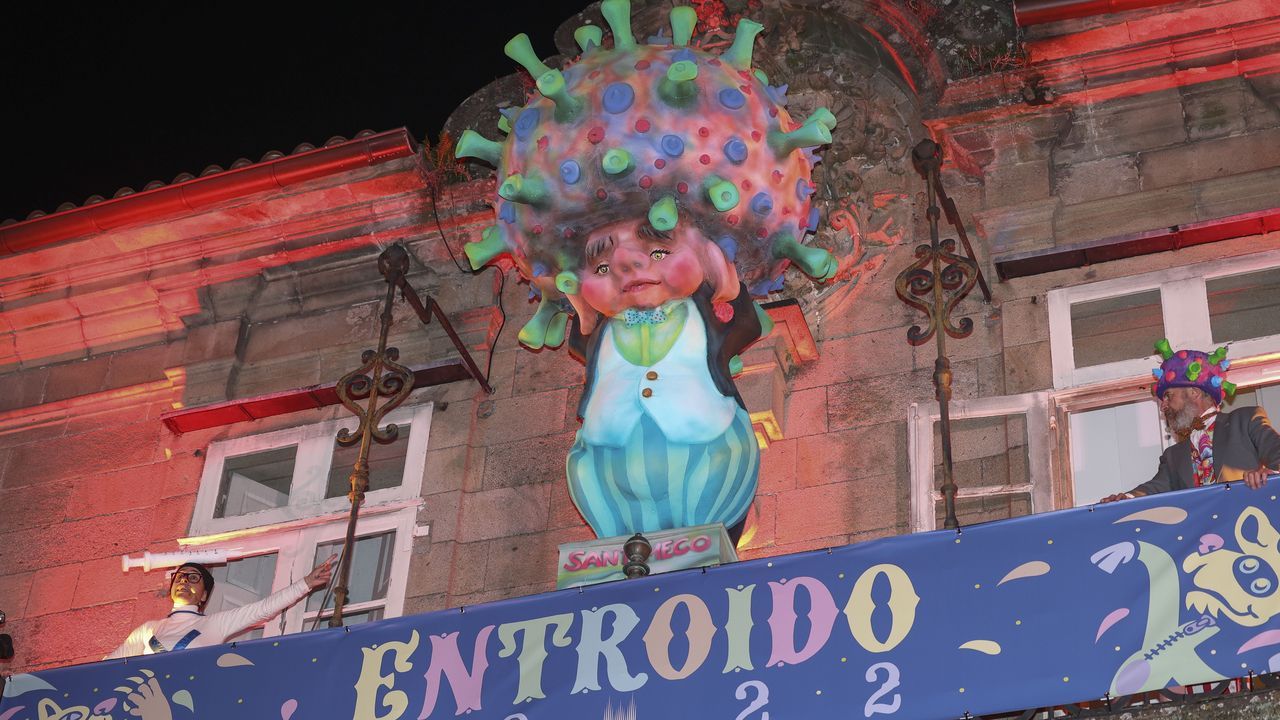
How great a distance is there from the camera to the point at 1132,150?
12062 millimetres

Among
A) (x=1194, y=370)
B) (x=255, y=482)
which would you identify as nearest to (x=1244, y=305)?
(x=1194, y=370)

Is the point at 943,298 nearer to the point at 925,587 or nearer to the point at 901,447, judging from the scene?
the point at 901,447

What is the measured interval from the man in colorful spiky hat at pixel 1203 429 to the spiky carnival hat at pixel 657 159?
1933 millimetres

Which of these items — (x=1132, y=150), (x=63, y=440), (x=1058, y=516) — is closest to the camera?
(x=1058, y=516)

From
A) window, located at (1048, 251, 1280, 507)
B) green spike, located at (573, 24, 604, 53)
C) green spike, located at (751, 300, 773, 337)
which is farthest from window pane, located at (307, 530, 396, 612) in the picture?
window, located at (1048, 251, 1280, 507)

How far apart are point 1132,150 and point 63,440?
666 cm

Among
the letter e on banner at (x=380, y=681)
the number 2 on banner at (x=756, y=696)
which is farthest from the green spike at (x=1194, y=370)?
the letter e on banner at (x=380, y=681)

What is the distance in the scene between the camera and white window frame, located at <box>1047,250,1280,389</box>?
11188 millimetres

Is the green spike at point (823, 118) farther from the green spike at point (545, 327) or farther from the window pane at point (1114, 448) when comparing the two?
the window pane at point (1114, 448)

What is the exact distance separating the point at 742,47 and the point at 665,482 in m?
2.39

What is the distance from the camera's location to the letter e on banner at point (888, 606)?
9484mm

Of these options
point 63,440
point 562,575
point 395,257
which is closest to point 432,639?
point 562,575

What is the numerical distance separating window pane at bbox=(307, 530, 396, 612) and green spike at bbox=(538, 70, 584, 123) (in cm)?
270

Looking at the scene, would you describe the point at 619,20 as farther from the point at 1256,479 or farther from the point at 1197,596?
the point at 1197,596
